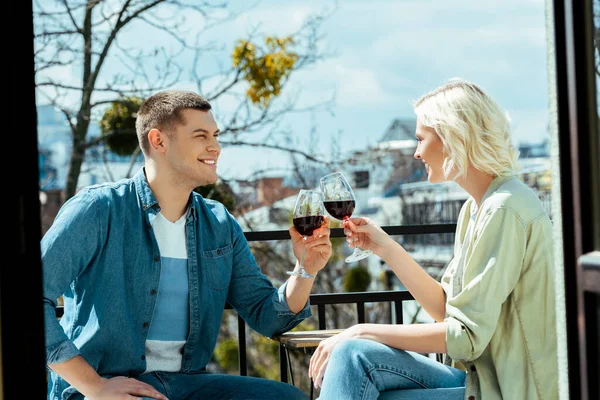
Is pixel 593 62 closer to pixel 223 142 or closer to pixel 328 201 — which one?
pixel 328 201

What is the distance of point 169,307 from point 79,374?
0.40 meters

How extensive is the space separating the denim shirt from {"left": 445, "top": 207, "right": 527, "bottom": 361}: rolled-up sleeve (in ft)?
2.15

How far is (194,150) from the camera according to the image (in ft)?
8.16

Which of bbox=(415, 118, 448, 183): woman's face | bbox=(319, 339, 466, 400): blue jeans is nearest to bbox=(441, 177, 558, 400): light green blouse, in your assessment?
bbox=(319, 339, 466, 400): blue jeans

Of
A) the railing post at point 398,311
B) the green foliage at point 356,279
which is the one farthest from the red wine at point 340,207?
the green foliage at point 356,279

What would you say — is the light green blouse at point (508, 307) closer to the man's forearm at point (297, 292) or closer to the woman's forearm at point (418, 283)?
the woman's forearm at point (418, 283)

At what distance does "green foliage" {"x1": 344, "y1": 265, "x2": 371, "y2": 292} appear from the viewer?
9992 mm

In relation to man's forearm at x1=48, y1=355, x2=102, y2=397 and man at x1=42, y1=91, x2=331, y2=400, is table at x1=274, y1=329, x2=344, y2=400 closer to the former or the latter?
man at x1=42, y1=91, x2=331, y2=400

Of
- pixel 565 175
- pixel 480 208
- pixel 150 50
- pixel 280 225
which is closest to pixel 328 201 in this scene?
pixel 480 208

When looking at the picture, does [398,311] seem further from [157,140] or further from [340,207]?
[157,140]

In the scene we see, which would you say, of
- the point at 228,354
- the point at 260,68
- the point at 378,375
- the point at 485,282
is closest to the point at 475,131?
the point at 485,282

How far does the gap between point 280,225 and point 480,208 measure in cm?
641

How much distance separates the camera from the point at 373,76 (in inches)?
613

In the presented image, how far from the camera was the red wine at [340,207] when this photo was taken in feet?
7.90
